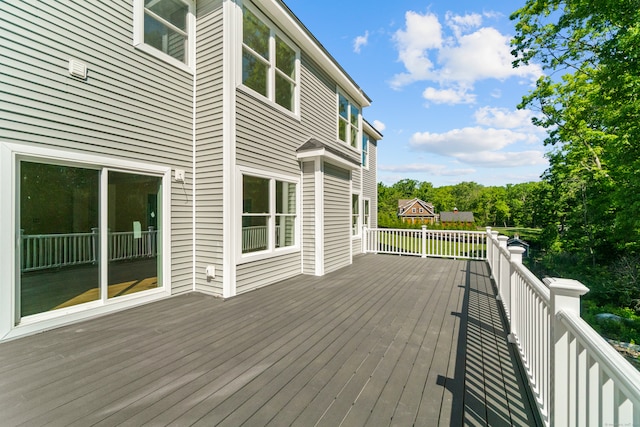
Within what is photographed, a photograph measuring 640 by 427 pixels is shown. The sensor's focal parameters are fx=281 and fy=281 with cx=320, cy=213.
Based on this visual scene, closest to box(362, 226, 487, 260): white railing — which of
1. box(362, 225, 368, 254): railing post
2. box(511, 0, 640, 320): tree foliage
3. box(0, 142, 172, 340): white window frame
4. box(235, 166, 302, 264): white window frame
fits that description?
box(362, 225, 368, 254): railing post

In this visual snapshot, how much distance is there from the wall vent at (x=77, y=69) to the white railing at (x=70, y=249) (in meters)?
2.03

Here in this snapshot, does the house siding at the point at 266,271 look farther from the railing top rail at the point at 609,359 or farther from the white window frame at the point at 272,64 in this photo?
the railing top rail at the point at 609,359

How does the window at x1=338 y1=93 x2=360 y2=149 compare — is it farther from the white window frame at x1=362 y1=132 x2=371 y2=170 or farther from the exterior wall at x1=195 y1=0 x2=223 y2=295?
the exterior wall at x1=195 y1=0 x2=223 y2=295

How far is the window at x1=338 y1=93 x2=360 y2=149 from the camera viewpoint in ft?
29.9

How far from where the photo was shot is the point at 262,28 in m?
5.64

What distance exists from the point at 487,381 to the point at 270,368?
6.17 ft

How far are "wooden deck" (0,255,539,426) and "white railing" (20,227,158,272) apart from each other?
87 cm

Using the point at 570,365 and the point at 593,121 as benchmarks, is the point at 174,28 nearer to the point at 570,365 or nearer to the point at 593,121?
the point at 570,365

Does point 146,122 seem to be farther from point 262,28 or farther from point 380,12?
point 380,12

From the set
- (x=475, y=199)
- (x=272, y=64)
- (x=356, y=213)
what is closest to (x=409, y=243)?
(x=356, y=213)

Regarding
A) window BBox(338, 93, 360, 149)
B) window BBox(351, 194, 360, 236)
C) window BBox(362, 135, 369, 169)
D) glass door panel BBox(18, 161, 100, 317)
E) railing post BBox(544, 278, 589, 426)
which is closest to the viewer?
railing post BBox(544, 278, 589, 426)

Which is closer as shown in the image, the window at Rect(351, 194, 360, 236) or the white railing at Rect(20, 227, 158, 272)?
the white railing at Rect(20, 227, 158, 272)

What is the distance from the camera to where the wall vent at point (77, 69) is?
11.7 feet

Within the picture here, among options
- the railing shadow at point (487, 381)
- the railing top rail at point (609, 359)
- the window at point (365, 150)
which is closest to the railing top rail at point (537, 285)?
the railing top rail at point (609, 359)
